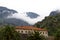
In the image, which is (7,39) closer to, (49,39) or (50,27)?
(49,39)

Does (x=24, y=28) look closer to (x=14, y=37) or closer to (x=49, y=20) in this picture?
(x=49, y=20)

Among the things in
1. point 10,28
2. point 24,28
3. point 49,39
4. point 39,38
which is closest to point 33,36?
point 39,38

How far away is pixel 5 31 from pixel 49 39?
34544 millimetres

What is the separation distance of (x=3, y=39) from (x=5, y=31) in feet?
12.7

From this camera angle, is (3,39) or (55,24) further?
(55,24)

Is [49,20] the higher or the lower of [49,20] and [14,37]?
the higher

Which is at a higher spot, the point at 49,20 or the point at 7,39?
the point at 49,20

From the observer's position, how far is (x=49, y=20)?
135750 mm

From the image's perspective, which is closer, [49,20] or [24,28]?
[24,28]

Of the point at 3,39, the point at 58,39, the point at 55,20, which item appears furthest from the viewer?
the point at 55,20

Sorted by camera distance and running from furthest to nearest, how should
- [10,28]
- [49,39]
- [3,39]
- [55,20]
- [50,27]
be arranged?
[55,20]
[50,27]
[49,39]
[10,28]
[3,39]

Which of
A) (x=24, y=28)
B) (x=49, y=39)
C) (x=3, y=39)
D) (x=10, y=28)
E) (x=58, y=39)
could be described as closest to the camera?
(x=3, y=39)

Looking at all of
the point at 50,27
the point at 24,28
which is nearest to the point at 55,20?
the point at 50,27

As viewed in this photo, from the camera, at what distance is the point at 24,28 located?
348 ft
